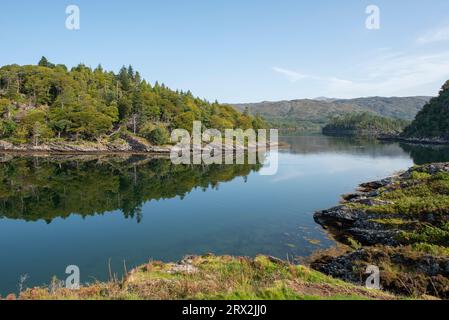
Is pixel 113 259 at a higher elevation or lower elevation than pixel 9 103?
lower

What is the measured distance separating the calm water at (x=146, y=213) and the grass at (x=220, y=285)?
7.52 meters

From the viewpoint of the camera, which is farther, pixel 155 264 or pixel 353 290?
pixel 155 264

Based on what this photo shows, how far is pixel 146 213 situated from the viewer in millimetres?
47969

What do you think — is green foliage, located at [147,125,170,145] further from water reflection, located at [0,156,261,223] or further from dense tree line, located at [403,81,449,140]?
dense tree line, located at [403,81,449,140]

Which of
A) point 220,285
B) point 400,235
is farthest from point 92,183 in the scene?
point 220,285

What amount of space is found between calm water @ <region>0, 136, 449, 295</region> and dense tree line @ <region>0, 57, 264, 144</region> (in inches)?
1213

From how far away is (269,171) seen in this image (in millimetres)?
88625

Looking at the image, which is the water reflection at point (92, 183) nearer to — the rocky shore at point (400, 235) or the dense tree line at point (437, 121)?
the rocky shore at point (400, 235)

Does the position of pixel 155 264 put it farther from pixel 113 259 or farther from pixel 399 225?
pixel 399 225

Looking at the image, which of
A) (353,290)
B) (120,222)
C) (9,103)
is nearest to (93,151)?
(9,103)

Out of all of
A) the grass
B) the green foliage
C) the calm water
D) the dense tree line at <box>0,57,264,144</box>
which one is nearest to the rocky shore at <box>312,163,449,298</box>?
the calm water

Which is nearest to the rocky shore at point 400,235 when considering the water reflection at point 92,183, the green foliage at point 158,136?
the water reflection at point 92,183
